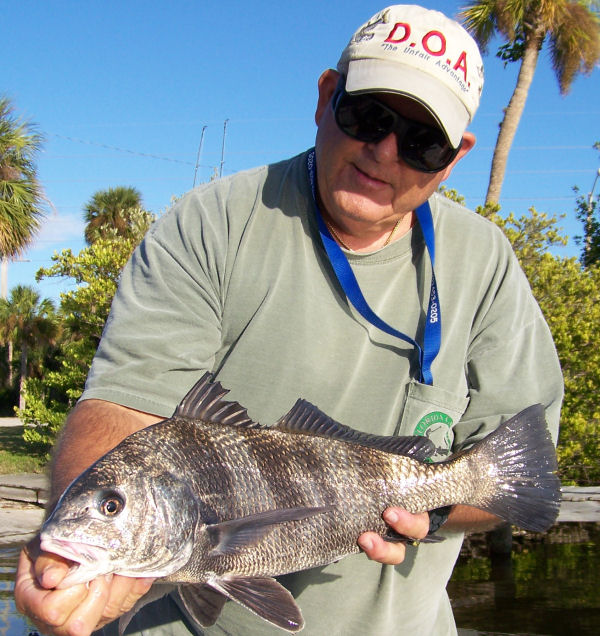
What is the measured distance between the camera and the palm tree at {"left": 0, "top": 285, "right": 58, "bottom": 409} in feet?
97.7

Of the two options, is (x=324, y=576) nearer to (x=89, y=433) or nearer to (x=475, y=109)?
(x=89, y=433)

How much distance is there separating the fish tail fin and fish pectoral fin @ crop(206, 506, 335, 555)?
0.75m

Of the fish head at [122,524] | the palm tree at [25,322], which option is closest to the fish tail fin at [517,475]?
the fish head at [122,524]

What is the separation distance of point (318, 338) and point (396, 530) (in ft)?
2.26

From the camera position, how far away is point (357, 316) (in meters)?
2.48

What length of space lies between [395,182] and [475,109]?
0.43 metres

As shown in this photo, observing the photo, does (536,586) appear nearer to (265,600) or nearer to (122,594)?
(265,600)

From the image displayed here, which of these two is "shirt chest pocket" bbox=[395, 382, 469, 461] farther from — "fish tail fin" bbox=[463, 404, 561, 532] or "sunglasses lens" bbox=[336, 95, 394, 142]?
"sunglasses lens" bbox=[336, 95, 394, 142]

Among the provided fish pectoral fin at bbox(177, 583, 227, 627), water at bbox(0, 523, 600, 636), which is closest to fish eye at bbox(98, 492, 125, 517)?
fish pectoral fin at bbox(177, 583, 227, 627)

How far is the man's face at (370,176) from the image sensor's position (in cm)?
246

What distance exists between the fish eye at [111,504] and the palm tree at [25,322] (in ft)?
95.3

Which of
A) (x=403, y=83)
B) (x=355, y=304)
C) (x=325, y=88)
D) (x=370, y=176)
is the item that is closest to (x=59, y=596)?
(x=355, y=304)

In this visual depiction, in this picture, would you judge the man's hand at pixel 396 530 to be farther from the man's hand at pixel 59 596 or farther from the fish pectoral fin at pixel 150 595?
the man's hand at pixel 59 596

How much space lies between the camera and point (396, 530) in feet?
7.34
